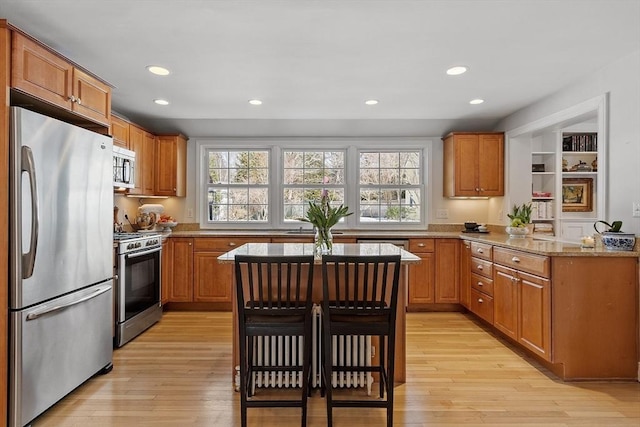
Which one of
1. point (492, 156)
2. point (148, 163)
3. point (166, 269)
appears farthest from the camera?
point (492, 156)

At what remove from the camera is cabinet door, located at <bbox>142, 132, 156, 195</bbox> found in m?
4.52

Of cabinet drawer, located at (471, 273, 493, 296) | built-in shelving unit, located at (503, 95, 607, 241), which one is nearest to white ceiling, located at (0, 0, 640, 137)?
built-in shelving unit, located at (503, 95, 607, 241)

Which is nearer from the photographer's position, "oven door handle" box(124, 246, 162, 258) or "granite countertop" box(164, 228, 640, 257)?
"granite countertop" box(164, 228, 640, 257)

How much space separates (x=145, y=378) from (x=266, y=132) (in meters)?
3.34

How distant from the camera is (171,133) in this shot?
4.97m

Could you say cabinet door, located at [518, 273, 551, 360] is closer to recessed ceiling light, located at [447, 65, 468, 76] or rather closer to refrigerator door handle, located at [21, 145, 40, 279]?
recessed ceiling light, located at [447, 65, 468, 76]

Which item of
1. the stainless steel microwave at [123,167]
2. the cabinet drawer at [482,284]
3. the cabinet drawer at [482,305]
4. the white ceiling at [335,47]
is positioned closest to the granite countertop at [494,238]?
the cabinet drawer at [482,284]

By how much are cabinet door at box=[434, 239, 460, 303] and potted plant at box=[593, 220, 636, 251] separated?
71.3 inches

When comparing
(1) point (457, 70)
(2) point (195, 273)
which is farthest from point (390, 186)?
(2) point (195, 273)

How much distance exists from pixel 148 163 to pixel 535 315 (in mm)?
4319

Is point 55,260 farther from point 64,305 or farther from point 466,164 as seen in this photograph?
point 466,164

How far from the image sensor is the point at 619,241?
2754mm

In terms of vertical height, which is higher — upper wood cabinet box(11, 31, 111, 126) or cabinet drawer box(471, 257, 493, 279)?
upper wood cabinet box(11, 31, 111, 126)

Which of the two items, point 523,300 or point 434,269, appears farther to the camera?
point 434,269
